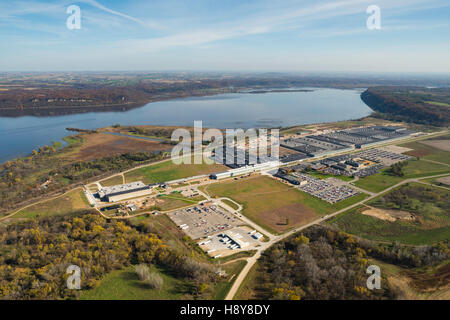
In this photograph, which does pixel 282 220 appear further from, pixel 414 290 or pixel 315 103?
pixel 315 103

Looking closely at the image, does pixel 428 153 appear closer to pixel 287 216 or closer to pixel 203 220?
pixel 287 216

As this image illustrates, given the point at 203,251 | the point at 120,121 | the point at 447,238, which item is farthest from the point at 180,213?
the point at 120,121

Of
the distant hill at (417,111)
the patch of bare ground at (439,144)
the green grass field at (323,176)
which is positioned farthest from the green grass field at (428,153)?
the distant hill at (417,111)

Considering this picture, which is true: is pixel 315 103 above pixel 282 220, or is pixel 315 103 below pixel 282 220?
above

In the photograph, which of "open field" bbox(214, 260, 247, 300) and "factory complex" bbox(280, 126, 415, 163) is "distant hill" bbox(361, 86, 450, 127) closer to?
"factory complex" bbox(280, 126, 415, 163)

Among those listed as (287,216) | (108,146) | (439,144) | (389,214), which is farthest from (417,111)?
(108,146)

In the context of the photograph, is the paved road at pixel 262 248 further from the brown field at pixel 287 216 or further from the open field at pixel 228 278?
the brown field at pixel 287 216
